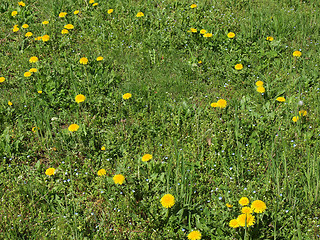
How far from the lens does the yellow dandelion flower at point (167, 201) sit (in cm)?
274

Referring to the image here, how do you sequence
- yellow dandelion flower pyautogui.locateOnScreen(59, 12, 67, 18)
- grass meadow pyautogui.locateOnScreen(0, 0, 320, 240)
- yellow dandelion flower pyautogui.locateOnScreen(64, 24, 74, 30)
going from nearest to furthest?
grass meadow pyautogui.locateOnScreen(0, 0, 320, 240) < yellow dandelion flower pyautogui.locateOnScreen(64, 24, 74, 30) < yellow dandelion flower pyautogui.locateOnScreen(59, 12, 67, 18)

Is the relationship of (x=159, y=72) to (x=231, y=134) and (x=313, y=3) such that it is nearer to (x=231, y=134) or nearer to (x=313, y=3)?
(x=231, y=134)

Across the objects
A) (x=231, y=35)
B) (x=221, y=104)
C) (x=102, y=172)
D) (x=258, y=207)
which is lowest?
(x=102, y=172)

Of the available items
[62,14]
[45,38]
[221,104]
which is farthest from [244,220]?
[62,14]

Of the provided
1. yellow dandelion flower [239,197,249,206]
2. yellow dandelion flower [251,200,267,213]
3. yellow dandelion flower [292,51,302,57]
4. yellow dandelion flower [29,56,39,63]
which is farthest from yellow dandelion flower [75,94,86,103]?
yellow dandelion flower [292,51,302,57]

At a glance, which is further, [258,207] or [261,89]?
[261,89]

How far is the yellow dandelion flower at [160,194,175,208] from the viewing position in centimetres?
274

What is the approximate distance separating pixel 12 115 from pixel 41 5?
2294mm

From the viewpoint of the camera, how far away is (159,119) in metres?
3.76

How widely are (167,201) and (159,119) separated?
46.8 inches

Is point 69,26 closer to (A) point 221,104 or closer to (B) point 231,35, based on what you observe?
(B) point 231,35

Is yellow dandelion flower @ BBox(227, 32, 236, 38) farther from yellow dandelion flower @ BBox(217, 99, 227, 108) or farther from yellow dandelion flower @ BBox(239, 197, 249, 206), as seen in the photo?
yellow dandelion flower @ BBox(239, 197, 249, 206)

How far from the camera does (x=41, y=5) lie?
545 cm

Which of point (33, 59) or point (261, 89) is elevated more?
point (33, 59)
